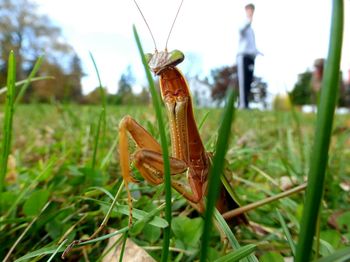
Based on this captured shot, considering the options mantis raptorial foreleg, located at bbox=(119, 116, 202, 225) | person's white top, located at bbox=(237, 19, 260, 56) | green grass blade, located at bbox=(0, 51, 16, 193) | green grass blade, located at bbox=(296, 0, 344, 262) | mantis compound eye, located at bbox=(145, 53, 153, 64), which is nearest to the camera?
green grass blade, located at bbox=(296, 0, 344, 262)

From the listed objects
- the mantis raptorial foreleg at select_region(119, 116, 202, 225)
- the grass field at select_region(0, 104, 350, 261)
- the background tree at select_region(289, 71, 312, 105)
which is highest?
the background tree at select_region(289, 71, 312, 105)

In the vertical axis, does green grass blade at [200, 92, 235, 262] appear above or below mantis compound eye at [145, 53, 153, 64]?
below

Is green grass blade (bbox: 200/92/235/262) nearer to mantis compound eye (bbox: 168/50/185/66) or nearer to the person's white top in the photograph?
mantis compound eye (bbox: 168/50/185/66)

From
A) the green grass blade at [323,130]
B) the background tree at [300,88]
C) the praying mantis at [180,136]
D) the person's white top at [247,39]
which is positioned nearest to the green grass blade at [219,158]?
the green grass blade at [323,130]

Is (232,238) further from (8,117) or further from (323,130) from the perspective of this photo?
(8,117)

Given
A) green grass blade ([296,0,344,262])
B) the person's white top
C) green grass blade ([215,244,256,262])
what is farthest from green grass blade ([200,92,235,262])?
the person's white top

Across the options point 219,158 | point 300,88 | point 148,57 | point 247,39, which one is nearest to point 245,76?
point 300,88

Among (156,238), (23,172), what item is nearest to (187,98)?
(156,238)

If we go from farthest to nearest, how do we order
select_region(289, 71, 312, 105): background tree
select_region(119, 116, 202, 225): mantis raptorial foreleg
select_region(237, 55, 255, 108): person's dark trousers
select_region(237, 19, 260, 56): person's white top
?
select_region(237, 55, 255, 108): person's dark trousers < select_region(289, 71, 312, 105): background tree < select_region(237, 19, 260, 56): person's white top < select_region(119, 116, 202, 225): mantis raptorial foreleg
